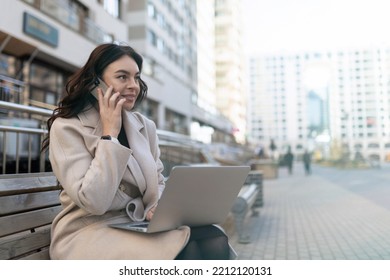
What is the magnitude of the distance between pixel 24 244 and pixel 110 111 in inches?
27.7

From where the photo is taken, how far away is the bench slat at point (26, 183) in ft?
5.53

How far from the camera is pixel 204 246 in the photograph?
1.61 meters

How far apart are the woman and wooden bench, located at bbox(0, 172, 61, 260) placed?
110 mm

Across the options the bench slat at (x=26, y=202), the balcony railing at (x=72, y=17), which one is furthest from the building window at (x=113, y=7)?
the bench slat at (x=26, y=202)

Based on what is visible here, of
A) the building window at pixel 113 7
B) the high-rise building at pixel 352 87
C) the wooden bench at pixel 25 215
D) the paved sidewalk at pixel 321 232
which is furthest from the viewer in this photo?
the building window at pixel 113 7

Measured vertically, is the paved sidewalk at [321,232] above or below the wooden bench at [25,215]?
below

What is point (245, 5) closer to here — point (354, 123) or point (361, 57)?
point (361, 57)

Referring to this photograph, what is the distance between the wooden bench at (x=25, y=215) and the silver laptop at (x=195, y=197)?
0.40 m

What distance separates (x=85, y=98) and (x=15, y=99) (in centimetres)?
801

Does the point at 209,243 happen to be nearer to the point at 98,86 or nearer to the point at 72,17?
the point at 98,86

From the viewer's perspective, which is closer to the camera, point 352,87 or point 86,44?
point 352,87

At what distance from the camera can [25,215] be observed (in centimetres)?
166

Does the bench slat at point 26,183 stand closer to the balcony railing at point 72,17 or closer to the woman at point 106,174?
the woman at point 106,174

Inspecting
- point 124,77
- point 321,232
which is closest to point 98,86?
point 124,77
